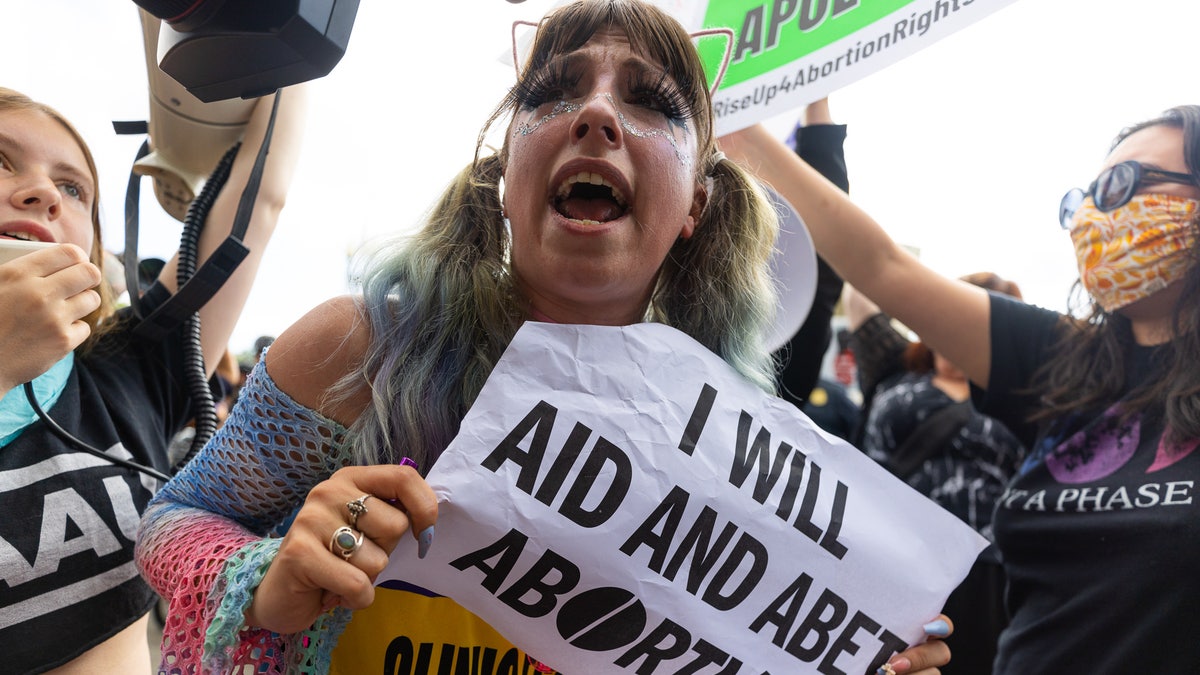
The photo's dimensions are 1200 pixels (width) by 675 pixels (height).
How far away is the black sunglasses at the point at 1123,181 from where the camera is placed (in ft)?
6.09

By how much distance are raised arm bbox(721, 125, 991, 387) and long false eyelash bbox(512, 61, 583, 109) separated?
2.73ft

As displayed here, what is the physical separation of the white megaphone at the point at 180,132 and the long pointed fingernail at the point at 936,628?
1564 mm

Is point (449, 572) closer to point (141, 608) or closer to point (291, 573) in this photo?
point (291, 573)

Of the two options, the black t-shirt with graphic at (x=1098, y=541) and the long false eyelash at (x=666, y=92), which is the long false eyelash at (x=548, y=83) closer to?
the long false eyelash at (x=666, y=92)

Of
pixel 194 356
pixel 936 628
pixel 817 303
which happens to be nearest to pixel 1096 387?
pixel 817 303

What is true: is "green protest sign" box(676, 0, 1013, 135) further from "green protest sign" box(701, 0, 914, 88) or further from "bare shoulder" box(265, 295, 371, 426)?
"bare shoulder" box(265, 295, 371, 426)

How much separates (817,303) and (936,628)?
999 mm

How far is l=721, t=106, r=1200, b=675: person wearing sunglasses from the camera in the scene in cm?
159

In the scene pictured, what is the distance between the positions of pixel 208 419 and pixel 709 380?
1.03 metres

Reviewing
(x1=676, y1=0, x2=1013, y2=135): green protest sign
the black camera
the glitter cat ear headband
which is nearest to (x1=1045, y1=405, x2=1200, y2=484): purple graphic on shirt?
(x1=676, y1=0, x2=1013, y2=135): green protest sign

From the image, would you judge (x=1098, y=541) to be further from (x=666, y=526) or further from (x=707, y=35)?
(x=707, y=35)

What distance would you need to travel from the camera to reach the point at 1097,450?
1.79 m

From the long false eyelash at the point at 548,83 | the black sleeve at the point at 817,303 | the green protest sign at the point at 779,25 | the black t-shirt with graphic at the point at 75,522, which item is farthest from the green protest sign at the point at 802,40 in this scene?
the black t-shirt with graphic at the point at 75,522

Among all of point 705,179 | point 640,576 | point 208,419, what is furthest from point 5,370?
point 705,179
